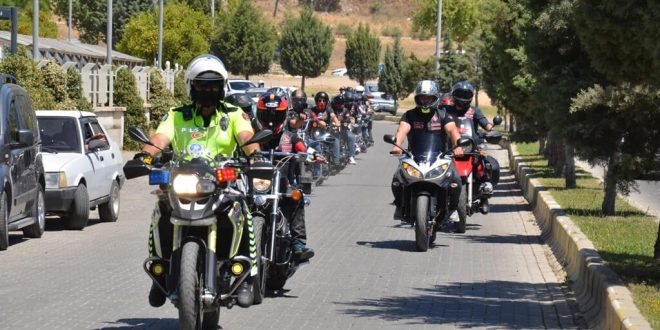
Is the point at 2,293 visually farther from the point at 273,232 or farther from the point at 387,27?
the point at 387,27

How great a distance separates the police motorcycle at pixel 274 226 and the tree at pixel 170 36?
184ft

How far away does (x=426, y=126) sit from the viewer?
16969 millimetres

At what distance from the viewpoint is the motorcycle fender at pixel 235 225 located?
914 cm

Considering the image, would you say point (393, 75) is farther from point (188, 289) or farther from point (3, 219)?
point (188, 289)

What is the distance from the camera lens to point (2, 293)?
39.5 ft

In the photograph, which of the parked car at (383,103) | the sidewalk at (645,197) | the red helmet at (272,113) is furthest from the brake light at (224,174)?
the parked car at (383,103)

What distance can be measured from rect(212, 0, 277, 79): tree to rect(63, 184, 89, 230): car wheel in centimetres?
6536

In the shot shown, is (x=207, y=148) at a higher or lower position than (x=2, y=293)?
higher

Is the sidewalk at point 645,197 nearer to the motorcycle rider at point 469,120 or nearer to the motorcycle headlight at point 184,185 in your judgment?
the motorcycle rider at point 469,120

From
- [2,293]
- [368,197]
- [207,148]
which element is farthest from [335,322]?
[368,197]

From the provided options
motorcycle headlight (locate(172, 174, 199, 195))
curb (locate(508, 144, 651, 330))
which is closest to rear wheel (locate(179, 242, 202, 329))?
motorcycle headlight (locate(172, 174, 199, 195))

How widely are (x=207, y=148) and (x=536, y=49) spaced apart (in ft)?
37.2

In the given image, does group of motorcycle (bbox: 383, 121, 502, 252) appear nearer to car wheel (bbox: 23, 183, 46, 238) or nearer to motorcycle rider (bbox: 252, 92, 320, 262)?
motorcycle rider (bbox: 252, 92, 320, 262)

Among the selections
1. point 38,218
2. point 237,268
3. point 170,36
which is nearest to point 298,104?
point 38,218
